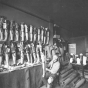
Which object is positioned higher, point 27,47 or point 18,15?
point 18,15

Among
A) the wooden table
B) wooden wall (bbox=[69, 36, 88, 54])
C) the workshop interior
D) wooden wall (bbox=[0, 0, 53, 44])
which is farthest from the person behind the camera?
wooden wall (bbox=[69, 36, 88, 54])

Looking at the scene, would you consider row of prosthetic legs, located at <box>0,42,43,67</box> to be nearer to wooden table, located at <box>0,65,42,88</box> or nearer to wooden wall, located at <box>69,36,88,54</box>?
wooden table, located at <box>0,65,42,88</box>

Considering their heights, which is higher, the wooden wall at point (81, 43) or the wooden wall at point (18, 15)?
the wooden wall at point (18, 15)

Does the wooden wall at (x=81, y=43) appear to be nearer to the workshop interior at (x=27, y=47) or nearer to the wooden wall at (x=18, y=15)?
A: the workshop interior at (x=27, y=47)

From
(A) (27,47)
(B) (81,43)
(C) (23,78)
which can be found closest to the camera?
(C) (23,78)

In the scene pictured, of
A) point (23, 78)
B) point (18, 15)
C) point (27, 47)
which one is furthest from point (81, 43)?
point (23, 78)

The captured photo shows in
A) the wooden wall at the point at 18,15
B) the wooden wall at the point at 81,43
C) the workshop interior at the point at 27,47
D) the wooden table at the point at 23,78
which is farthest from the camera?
the wooden wall at the point at 81,43

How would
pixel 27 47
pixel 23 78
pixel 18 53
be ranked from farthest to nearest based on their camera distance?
1. pixel 27 47
2. pixel 18 53
3. pixel 23 78

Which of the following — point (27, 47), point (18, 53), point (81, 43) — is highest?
point (81, 43)

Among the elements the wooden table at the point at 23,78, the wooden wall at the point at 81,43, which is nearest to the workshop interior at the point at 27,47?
the wooden table at the point at 23,78

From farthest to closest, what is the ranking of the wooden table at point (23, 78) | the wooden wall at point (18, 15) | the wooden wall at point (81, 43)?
the wooden wall at point (81, 43) < the wooden wall at point (18, 15) < the wooden table at point (23, 78)

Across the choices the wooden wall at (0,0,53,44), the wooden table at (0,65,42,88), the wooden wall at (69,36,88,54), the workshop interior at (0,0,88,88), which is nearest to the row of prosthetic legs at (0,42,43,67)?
the workshop interior at (0,0,88,88)

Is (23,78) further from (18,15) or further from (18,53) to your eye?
(18,15)

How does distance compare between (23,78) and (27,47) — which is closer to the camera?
(23,78)
